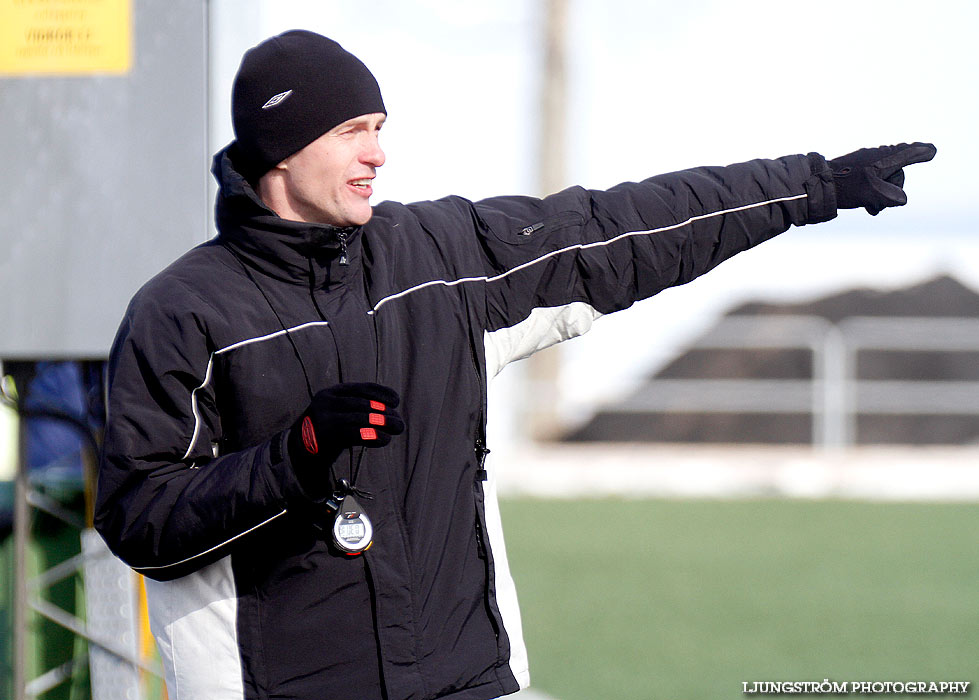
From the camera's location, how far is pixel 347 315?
213 cm

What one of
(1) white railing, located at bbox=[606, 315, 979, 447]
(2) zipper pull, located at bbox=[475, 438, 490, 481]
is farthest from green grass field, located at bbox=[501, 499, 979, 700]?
(2) zipper pull, located at bbox=[475, 438, 490, 481]

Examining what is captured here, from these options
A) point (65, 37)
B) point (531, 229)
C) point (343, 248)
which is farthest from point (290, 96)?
point (65, 37)

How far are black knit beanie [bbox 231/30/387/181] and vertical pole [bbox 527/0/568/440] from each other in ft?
39.1

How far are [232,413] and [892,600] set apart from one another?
473cm

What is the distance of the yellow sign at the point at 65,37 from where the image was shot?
305cm

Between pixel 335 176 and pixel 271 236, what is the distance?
0.16 m

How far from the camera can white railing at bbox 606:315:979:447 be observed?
11.0 m

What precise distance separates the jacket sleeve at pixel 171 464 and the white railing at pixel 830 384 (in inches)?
366

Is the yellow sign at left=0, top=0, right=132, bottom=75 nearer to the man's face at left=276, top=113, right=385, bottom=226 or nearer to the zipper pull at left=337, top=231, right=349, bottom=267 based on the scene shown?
the man's face at left=276, top=113, right=385, bottom=226

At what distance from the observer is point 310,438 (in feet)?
6.21

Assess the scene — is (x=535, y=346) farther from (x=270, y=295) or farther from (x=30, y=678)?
(x=30, y=678)

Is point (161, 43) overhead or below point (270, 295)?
overhead

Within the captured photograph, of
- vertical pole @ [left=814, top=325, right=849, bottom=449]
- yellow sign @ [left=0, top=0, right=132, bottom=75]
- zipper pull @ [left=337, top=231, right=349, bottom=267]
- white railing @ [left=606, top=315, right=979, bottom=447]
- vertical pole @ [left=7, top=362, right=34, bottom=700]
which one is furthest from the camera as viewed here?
white railing @ [left=606, top=315, right=979, bottom=447]

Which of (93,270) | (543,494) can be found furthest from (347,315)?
(543,494)
